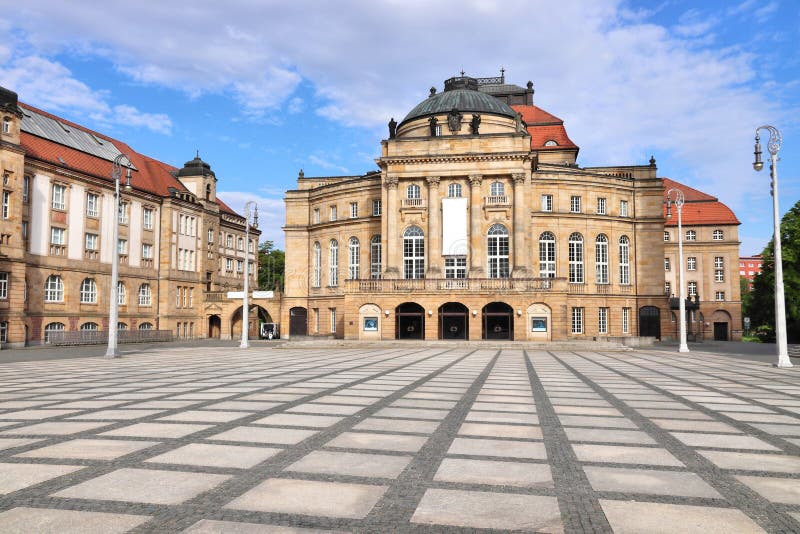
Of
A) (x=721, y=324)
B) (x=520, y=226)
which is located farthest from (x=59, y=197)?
(x=721, y=324)

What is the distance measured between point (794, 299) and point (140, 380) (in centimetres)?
5204

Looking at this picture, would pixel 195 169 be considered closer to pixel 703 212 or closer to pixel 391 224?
pixel 391 224

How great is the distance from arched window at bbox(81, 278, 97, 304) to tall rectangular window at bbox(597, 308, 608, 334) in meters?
44.9

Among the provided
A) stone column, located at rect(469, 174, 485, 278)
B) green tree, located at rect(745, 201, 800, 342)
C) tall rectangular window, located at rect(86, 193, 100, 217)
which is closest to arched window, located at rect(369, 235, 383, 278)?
stone column, located at rect(469, 174, 485, 278)

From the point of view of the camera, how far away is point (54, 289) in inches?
1859

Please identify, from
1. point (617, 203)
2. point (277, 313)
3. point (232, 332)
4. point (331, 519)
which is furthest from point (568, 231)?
point (331, 519)

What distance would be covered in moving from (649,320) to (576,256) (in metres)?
9.44

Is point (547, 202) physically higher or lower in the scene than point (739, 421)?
higher

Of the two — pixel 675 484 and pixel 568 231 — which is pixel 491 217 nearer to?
pixel 568 231

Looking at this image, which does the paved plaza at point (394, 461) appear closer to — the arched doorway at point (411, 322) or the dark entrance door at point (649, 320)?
the arched doorway at point (411, 322)

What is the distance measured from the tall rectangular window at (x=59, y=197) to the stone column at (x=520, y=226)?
36765mm

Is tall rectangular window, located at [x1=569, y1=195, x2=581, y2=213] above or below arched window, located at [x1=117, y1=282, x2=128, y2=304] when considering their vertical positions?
above

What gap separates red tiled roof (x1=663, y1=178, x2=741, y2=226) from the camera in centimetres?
7488

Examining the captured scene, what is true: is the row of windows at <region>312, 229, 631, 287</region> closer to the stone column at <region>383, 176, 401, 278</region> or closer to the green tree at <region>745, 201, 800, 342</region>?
the stone column at <region>383, 176, 401, 278</region>
